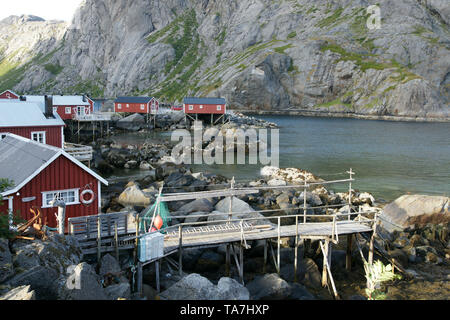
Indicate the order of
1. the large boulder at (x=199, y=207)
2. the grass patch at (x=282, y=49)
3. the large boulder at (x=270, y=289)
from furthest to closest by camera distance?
1. the grass patch at (x=282, y=49)
2. the large boulder at (x=199, y=207)
3. the large boulder at (x=270, y=289)

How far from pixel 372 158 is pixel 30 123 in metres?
44.0

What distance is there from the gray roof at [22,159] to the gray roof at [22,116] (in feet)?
38.1

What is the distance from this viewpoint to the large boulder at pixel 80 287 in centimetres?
1001

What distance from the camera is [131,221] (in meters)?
19.6

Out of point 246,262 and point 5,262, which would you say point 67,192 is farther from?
point 246,262

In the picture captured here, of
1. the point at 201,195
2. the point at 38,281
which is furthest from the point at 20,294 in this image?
the point at 201,195

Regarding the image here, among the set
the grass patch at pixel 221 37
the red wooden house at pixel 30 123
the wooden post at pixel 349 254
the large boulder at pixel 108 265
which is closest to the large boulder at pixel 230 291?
the large boulder at pixel 108 265

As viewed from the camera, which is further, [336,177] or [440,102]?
[440,102]

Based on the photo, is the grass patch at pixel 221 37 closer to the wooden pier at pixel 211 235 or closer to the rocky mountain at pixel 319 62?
the rocky mountain at pixel 319 62

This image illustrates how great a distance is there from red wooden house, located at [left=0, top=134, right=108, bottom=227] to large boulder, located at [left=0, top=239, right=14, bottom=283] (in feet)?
21.4

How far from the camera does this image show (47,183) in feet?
61.2
